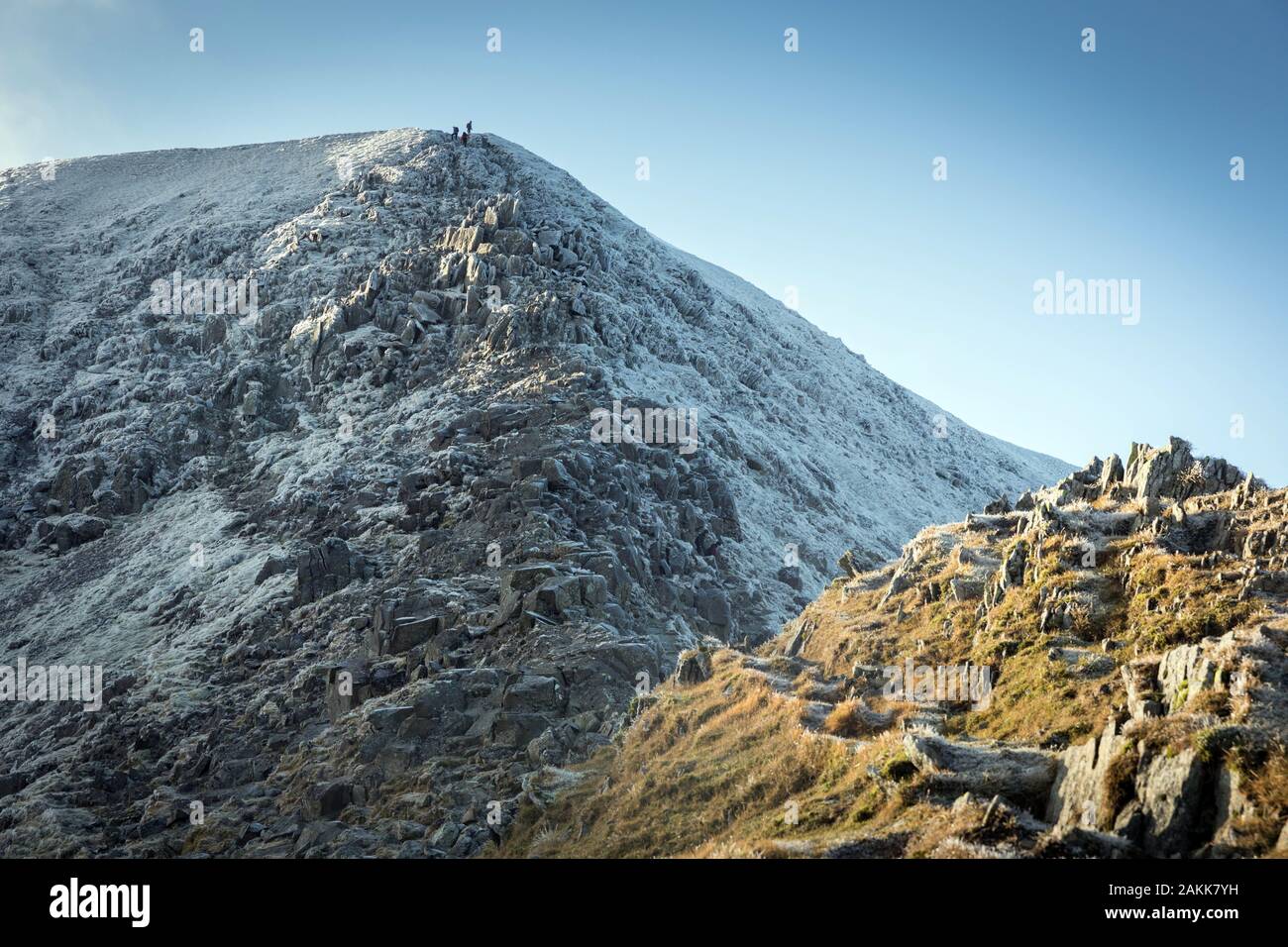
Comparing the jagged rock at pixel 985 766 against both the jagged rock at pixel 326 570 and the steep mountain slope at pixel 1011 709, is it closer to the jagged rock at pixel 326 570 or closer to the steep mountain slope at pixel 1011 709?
the steep mountain slope at pixel 1011 709

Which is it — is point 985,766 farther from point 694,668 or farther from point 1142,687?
point 694,668

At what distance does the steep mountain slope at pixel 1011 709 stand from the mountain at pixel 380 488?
552 cm

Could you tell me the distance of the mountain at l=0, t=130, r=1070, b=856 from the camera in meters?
33.2

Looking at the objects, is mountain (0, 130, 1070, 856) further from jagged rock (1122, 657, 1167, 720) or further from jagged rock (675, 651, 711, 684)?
jagged rock (1122, 657, 1167, 720)

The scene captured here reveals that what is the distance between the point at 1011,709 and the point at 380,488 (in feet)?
126

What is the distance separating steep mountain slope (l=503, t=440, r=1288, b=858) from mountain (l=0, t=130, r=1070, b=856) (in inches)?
217

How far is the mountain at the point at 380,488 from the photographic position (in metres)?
33.2

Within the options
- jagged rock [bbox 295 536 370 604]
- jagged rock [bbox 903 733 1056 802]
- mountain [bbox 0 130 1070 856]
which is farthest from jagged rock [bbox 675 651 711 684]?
jagged rock [bbox 295 536 370 604]

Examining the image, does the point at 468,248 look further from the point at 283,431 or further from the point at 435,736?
the point at 435,736

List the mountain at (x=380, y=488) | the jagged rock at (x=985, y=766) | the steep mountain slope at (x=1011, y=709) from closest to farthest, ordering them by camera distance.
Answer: the steep mountain slope at (x=1011, y=709) → the jagged rock at (x=985, y=766) → the mountain at (x=380, y=488)

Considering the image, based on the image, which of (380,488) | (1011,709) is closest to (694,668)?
(1011,709)

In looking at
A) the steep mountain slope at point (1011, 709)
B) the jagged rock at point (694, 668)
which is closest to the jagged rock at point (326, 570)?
the jagged rock at point (694, 668)

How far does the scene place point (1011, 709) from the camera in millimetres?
18344
